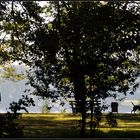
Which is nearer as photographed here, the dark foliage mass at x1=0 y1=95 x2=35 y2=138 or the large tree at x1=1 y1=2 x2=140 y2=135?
the dark foliage mass at x1=0 y1=95 x2=35 y2=138

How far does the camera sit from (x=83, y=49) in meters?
9.47

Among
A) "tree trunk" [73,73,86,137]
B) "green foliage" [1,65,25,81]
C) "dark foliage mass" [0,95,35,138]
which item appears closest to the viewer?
"dark foliage mass" [0,95,35,138]

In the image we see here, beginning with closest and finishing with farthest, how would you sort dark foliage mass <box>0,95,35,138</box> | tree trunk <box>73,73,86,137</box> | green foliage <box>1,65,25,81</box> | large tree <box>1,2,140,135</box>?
dark foliage mass <box>0,95,35,138</box>
large tree <box>1,2,140,135</box>
tree trunk <box>73,73,86,137</box>
green foliage <box>1,65,25,81</box>

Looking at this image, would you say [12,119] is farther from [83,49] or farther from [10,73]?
[10,73]

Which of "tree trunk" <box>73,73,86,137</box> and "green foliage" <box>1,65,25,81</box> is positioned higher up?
"green foliage" <box>1,65,25,81</box>

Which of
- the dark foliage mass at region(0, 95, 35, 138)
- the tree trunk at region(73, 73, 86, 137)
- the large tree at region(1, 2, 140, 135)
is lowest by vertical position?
the dark foliage mass at region(0, 95, 35, 138)

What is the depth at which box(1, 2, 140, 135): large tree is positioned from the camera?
916cm

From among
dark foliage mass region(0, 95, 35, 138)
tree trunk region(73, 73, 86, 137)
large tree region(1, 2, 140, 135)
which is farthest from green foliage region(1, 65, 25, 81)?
dark foliage mass region(0, 95, 35, 138)

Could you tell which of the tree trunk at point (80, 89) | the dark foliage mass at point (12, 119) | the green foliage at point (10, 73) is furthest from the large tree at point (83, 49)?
the green foliage at point (10, 73)

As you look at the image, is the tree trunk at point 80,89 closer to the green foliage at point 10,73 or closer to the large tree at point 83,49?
the large tree at point 83,49

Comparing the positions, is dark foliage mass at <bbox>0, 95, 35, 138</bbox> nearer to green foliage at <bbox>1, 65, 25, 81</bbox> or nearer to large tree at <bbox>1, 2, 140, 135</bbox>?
large tree at <bbox>1, 2, 140, 135</bbox>

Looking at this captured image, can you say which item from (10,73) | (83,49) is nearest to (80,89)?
(83,49)

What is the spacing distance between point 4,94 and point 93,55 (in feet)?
542

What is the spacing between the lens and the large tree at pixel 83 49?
9.16 m
